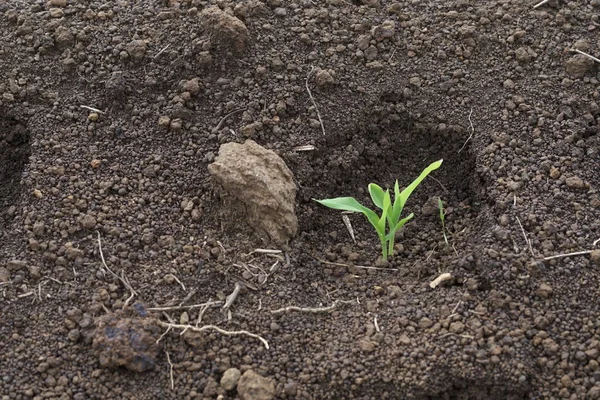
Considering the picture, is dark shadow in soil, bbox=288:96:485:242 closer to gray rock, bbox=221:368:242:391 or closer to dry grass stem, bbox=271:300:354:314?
dry grass stem, bbox=271:300:354:314

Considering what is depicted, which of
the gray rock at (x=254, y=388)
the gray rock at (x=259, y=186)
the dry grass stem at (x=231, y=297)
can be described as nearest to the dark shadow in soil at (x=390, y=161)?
the gray rock at (x=259, y=186)

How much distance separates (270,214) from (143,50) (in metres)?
0.78

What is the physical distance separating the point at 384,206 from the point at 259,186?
0.37 m

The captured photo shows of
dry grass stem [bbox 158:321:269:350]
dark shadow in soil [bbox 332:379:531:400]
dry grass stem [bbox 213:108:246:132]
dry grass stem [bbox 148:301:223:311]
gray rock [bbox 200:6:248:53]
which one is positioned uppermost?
gray rock [bbox 200:6:248:53]

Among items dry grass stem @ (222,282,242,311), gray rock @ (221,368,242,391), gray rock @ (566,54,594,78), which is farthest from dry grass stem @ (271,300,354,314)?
gray rock @ (566,54,594,78)

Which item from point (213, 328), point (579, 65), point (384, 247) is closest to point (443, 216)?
point (384, 247)

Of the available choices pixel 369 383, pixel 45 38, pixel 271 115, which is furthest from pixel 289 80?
pixel 369 383

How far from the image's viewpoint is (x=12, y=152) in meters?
2.90

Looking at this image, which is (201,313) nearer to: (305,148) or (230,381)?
(230,381)

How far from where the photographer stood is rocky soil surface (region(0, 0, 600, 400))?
2350 millimetres

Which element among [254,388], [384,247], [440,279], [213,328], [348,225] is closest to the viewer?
[254,388]

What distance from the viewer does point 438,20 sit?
3045 millimetres

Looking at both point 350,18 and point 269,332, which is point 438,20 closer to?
point 350,18

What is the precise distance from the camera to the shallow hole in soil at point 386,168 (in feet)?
9.02
